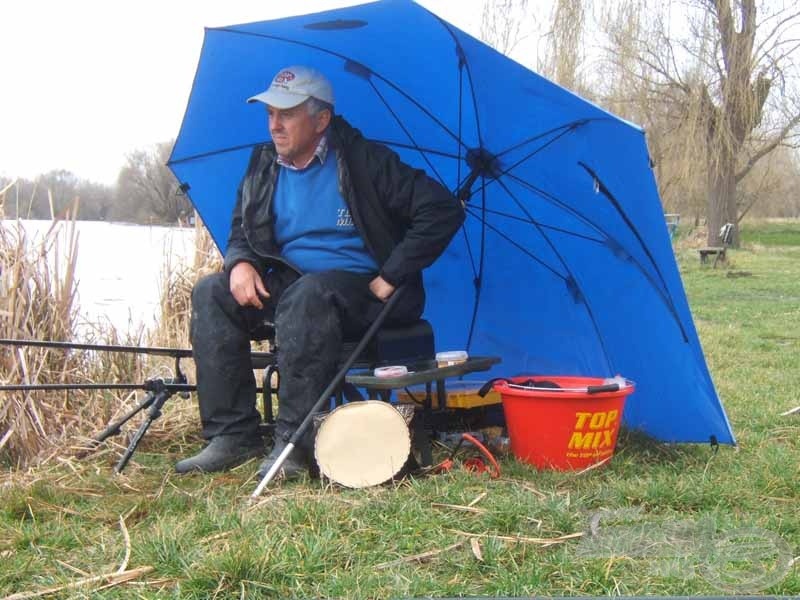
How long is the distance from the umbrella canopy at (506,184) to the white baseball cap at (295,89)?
147 mm

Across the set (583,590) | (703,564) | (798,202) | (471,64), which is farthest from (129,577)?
(798,202)

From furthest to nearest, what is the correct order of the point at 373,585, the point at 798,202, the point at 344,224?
1. the point at 798,202
2. the point at 344,224
3. the point at 373,585

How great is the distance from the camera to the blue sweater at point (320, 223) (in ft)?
11.6

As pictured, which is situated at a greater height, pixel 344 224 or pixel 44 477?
pixel 344 224

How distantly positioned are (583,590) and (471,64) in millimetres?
1922

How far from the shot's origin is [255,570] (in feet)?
7.18

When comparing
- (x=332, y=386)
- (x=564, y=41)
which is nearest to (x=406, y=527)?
(x=332, y=386)

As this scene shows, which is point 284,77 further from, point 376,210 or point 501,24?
point 501,24

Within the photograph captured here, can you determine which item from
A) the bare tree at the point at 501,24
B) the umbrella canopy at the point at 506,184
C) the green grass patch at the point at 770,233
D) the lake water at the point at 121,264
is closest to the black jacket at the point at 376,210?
the umbrella canopy at the point at 506,184

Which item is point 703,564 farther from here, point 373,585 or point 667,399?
point 667,399

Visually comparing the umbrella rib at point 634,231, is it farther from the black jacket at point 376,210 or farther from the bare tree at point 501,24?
the bare tree at point 501,24

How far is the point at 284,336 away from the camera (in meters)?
3.21

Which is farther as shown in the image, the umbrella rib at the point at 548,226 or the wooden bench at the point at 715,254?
the wooden bench at the point at 715,254

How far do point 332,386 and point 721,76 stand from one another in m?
16.3
